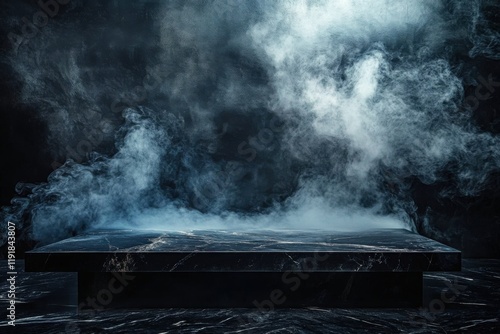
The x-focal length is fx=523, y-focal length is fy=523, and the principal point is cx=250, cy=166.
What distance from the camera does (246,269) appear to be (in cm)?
267

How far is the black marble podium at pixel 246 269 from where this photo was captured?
2.66 metres

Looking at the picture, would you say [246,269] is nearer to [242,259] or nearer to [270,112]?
[242,259]

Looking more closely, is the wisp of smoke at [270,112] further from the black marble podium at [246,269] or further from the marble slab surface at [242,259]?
the marble slab surface at [242,259]

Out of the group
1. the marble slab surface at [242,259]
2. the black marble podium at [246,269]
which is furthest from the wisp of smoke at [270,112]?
the marble slab surface at [242,259]

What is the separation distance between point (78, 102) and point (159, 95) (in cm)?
67

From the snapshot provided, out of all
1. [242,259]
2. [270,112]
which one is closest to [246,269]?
[242,259]

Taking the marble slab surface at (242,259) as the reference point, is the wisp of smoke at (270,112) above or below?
above

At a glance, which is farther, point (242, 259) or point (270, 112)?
point (270, 112)

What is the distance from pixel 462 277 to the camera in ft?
12.1

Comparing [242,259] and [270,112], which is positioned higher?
[270,112]

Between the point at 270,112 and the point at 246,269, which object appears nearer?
the point at 246,269

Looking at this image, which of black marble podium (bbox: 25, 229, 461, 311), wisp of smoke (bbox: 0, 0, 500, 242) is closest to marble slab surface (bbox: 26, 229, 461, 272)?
black marble podium (bbox: 25, 229, 461, 311)

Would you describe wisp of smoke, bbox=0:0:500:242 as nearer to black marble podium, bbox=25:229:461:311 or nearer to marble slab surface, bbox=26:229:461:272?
black marble podium, bbox=25:229:461:311

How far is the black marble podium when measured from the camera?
2.66 meters
